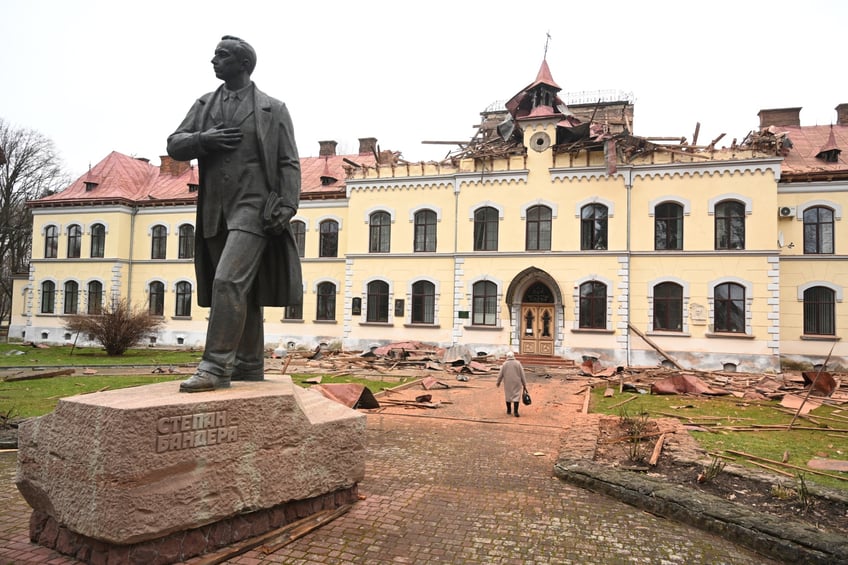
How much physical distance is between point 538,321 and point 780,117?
16.9m

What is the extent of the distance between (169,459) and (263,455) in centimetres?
76

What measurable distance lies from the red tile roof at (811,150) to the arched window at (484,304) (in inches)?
483

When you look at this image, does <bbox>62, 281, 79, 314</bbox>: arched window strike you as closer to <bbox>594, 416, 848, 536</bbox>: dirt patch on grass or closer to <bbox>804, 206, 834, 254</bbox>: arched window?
<bbox>594, 416, 848, 536</bbox>: dirt patch on grass

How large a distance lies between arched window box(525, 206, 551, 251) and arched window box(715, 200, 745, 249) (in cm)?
648

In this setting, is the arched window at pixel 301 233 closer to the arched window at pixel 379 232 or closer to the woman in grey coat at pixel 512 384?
the arched window at pixel 379 232

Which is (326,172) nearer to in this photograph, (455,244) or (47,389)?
(455,244)

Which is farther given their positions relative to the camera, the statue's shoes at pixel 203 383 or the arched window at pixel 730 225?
the arched window at pixel 730 225

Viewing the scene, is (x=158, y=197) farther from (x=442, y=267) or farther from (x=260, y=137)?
(x=260, y=137)

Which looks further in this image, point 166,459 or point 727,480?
point 727,480

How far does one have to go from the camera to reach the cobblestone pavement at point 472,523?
415cm

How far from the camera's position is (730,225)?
73.5 ft

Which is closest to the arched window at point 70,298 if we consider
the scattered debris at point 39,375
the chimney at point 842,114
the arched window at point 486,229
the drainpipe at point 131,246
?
the drainpipe at point 131,246

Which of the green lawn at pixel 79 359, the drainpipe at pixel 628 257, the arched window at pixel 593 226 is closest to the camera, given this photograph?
the green lawn at pixel 79 359

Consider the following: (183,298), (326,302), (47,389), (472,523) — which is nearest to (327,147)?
(326,302)
